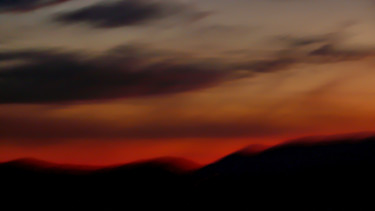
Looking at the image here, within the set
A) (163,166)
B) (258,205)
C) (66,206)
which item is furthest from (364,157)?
(66,206)

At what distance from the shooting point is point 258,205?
3822 cm

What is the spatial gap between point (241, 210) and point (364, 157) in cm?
1308

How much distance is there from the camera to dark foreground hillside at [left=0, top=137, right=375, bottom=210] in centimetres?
3906

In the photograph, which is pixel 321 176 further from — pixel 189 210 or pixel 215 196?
pixel 189 210

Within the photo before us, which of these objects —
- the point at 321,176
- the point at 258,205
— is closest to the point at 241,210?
the point at 258,205

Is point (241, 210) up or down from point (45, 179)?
down

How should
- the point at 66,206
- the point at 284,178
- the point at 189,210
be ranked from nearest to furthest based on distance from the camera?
the point at 189,210
the point at 66,206
the point at 284,178

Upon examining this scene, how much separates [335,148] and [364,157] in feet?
8.64

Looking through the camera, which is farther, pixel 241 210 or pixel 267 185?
pixel 267 185

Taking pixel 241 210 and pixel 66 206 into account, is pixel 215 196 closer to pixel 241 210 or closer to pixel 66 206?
pixel 241 210

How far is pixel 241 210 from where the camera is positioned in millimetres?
37375

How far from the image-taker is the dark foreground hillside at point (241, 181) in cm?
3906

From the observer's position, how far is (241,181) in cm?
4381

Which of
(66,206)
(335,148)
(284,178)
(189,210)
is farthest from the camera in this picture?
(335,148)
